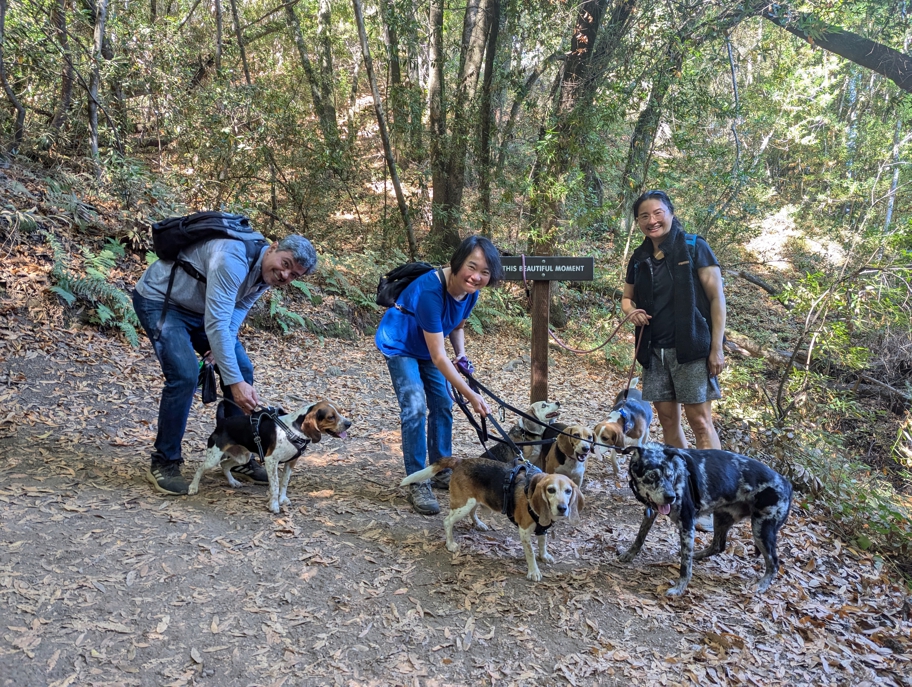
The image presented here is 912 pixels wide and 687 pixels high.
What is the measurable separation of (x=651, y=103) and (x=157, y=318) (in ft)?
32.4

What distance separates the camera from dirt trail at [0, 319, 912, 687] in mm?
A: 3008

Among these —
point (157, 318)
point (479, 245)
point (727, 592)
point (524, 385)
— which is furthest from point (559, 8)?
point (727, 592)

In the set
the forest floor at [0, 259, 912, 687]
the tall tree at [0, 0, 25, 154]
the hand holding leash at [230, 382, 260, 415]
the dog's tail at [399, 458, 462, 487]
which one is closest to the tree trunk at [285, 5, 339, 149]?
the tall tree at [0, 0, 25, 154]

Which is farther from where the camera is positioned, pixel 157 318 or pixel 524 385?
pixel 524 385

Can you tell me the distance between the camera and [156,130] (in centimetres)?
1121

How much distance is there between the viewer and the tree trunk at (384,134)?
11070 millimetres

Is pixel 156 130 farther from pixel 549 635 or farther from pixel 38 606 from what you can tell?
pixel 549 635

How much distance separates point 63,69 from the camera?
919 centimetres

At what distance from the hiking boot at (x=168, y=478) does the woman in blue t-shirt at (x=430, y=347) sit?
185cm

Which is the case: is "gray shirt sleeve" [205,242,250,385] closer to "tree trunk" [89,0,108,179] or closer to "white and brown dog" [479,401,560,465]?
"white and brown dog" [479,401,560,465]

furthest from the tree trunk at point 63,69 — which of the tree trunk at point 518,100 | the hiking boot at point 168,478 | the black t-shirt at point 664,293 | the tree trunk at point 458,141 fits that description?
the black t-shirt at point 664,293

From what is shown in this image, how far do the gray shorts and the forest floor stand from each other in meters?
1.15

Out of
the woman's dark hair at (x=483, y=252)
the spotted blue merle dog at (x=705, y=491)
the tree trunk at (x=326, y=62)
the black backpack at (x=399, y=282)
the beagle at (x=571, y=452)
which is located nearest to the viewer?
the spotted blue merle dog at (x=705, y=491)

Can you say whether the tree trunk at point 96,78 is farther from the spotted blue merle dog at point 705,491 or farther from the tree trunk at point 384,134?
the spotted blue merle dog at point 705,491
